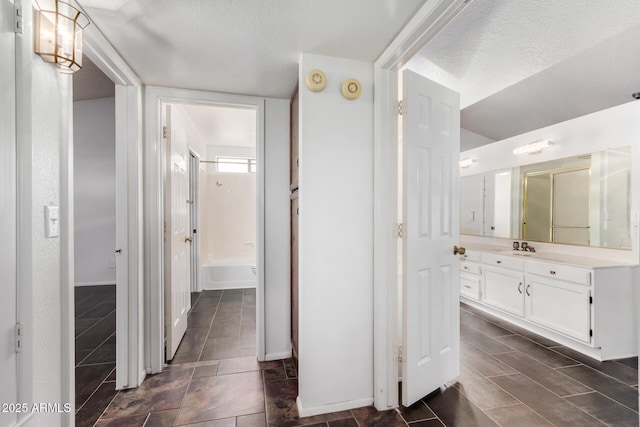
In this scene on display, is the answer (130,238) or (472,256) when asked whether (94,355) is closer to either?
(130,238)

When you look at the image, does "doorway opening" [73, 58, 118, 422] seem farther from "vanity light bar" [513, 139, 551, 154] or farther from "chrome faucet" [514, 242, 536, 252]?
"vanity light bar" [513, 139, 551, 154]

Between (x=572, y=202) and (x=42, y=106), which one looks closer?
(x=42, y=106)

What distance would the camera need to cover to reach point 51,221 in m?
1.10

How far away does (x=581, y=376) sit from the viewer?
2.13 metres

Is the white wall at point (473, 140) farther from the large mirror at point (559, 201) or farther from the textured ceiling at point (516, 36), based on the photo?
→ the textured ceiling at point (516, 36)

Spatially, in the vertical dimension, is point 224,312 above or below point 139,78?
below

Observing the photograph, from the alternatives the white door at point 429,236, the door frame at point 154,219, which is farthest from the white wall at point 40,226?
the white door at point 429,236

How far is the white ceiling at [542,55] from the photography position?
1.80m

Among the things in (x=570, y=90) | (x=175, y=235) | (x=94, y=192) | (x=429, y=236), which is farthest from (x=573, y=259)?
(x=94, y=192)

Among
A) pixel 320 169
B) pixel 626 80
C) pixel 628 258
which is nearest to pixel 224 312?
pixel 320 169

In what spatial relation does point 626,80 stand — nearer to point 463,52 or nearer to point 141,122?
point 463,52

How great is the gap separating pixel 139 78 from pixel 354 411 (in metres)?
2.69

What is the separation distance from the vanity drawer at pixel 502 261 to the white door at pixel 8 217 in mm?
3770

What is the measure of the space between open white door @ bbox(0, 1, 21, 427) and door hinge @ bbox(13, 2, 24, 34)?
13mm
